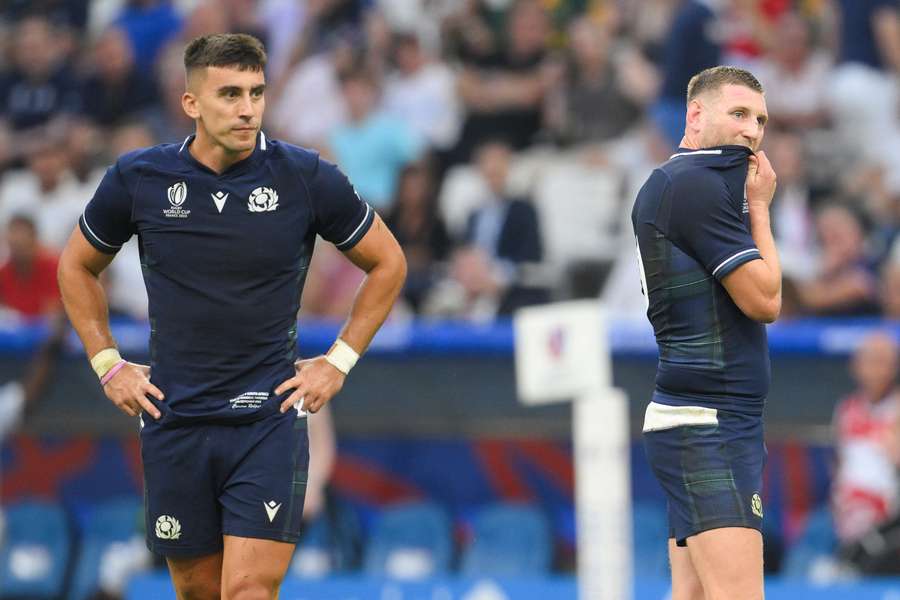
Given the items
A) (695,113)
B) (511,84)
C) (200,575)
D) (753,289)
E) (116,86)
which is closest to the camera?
(753,289)

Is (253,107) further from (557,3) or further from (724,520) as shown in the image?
(557,3)

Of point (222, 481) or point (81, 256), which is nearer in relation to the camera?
point (222, 481)

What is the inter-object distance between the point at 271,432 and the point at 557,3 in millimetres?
8632

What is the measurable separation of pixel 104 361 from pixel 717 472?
7.62 ft

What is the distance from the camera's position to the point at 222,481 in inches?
233

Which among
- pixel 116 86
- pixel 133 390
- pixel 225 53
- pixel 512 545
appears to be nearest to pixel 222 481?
pixel 133 390

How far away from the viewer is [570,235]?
41.7 feet

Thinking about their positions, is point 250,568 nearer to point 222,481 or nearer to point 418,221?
point 222,481

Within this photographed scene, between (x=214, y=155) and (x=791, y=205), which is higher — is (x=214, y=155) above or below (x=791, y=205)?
below

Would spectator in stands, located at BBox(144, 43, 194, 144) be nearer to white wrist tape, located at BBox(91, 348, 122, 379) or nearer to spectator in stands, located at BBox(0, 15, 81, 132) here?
spectator in stands, located at BBox(0, 15, 81, 132)

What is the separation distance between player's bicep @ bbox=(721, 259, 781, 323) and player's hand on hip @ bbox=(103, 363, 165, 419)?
6.96 ft

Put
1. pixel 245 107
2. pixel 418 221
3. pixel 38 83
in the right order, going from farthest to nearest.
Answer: pixel 38 83 < pixel 418 221 < pixel 245 107

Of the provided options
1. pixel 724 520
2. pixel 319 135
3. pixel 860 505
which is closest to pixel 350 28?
pixel 319 135

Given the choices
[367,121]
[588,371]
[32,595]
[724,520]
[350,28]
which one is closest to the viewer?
[724,520]
